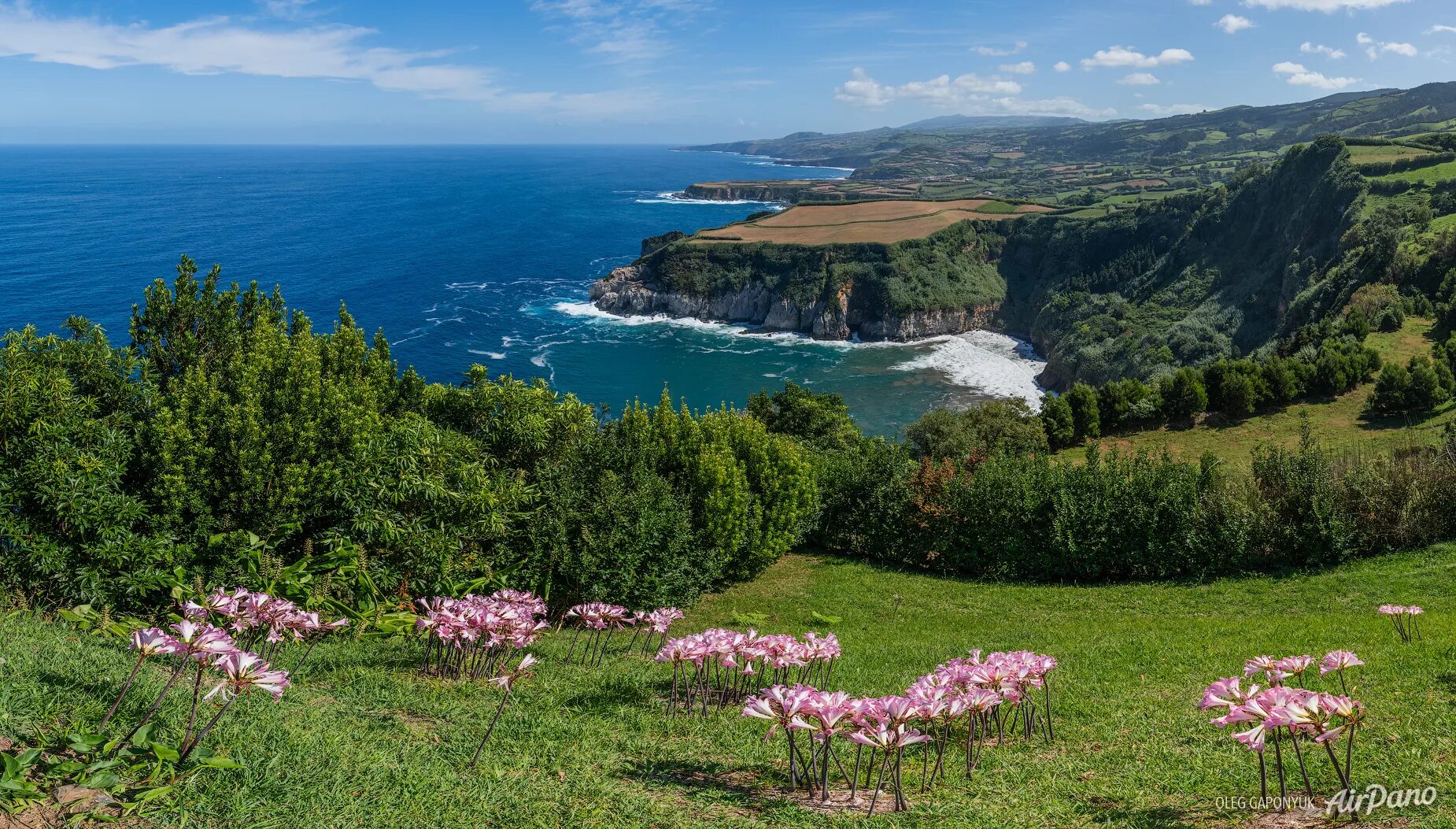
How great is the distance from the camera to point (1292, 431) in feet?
115

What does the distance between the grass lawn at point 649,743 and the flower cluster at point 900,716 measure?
0.31 m

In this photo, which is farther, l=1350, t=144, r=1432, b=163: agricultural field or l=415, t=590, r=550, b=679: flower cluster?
l=1350, t=144, r=1432, b=163: agricultural field

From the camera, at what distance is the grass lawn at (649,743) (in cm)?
613

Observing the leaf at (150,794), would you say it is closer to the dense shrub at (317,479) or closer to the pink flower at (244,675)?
the pink flower at (244,675)

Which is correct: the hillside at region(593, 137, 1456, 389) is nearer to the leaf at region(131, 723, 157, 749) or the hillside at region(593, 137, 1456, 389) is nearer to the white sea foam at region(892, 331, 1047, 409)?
the white sea foam at region(892, 331, 1047, 409)

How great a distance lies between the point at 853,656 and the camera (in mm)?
13500

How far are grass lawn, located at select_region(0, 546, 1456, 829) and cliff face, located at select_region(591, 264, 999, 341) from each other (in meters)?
86.0

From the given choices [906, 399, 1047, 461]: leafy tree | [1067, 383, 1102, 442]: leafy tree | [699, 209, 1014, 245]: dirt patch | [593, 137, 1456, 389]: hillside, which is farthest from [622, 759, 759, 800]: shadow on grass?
[699, 209, 1014, 245]: dirt patch

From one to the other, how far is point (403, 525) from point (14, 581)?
5.54 meters

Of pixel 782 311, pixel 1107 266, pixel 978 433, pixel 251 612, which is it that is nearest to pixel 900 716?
pixel 251 612

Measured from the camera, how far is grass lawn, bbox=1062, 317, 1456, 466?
32.6 metres

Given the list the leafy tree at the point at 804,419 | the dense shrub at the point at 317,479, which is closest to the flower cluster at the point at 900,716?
the dense shrub at the point at 317,479

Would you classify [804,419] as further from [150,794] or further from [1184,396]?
[150,794]

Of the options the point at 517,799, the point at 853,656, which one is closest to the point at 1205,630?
the point at 853,656
